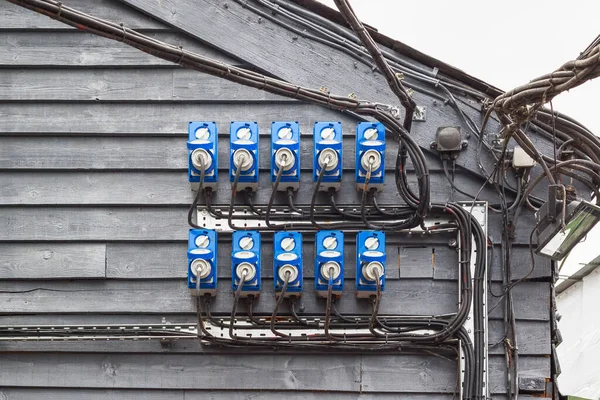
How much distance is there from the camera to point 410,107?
13.1 feet

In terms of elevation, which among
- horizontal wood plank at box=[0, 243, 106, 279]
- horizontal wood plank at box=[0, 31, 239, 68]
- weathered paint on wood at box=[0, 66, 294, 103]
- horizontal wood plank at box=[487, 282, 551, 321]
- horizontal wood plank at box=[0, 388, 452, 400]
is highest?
horizontal wood plank at box=[0, 31, 239, 68]

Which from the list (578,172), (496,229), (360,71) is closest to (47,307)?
(360,71)

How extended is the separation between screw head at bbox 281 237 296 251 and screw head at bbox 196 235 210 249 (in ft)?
1.29

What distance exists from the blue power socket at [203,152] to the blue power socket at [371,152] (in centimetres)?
76

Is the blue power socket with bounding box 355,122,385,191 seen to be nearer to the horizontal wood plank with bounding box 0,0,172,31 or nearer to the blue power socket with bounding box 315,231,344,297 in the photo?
the blue power socket with bounding box 315,231,344,297

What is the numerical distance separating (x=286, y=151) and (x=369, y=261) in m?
0.72

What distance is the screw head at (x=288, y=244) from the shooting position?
4.23 metres

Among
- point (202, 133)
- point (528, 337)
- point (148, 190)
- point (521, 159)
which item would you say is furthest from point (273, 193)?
point (528, 337)

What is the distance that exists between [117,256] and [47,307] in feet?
1.53

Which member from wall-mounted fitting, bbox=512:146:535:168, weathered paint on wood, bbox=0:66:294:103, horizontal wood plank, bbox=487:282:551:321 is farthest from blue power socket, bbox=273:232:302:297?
wall-mounted fitting, bbox=512:146:535:168

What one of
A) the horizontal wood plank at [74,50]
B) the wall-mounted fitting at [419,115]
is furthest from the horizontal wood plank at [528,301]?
the horizontal wood plank at [74,50]

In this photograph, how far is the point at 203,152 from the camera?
13.8ft

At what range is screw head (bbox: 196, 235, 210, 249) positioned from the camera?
165 inches

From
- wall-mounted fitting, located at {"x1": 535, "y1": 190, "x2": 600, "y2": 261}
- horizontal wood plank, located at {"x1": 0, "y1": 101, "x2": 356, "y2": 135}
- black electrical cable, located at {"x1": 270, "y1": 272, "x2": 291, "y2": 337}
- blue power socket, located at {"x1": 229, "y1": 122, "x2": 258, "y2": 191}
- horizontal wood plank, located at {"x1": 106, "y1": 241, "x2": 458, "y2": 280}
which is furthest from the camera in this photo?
horizontal wood plank, located at {"x1": 0, "y1": 101, "x2": 356, "y2": 135}
